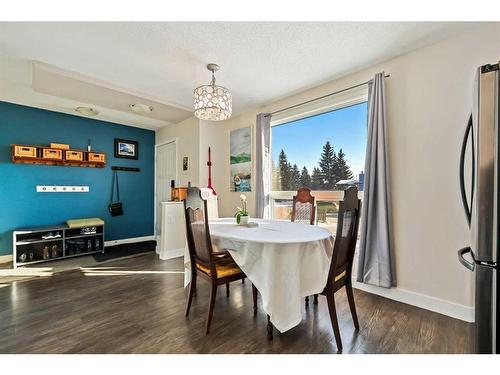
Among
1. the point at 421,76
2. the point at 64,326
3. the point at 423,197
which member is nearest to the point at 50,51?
the point at 64,326

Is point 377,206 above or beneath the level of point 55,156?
beneath

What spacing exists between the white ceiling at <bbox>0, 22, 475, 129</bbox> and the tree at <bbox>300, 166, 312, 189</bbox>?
1150 millimetres

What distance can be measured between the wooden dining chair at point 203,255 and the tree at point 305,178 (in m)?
1.68

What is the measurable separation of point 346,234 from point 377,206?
0.93 m

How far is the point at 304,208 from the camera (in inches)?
109

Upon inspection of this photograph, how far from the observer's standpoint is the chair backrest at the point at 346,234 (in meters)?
1.55

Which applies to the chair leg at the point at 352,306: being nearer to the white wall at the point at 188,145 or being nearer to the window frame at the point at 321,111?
the window frame at the point at 321,111

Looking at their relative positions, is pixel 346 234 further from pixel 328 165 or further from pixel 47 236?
pixel 47 236

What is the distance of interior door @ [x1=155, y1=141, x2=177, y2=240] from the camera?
470 cm

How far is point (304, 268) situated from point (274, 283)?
10.1 inches

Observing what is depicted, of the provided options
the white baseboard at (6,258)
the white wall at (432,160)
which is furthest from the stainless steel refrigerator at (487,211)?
the white baseboard at (6,258)

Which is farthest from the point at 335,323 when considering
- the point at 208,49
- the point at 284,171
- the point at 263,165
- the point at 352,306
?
the point at 208,49

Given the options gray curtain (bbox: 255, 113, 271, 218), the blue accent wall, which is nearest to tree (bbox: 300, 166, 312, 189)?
gray curtain (bbox: 255, 113, 271, 218)

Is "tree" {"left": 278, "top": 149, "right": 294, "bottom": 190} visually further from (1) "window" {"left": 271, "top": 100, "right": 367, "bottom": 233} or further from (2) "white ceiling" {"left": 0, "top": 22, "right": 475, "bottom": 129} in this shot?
(2) "white ceiling" {"left": 0, "top": 22, "right": 475, "bottom": 129}
